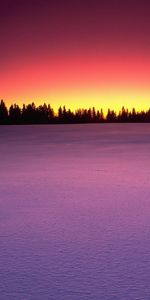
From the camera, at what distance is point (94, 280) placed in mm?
3148

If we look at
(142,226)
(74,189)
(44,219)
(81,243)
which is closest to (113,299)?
(81,243)

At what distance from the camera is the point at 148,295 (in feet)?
9.37

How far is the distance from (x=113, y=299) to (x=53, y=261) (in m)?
0.90

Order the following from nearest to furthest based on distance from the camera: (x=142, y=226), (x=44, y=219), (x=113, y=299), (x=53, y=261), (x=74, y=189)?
1. (x=113, y=299)
2. (x=53, y=261)
3. (x=142, y=226)
4. (x=44, y=219)
5. (x=74, y=189)

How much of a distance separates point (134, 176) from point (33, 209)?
3979 millimetres

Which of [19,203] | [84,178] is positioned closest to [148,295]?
[19,203]

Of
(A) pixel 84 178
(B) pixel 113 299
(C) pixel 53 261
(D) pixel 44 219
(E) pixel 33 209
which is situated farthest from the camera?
(A) pixel 84 178

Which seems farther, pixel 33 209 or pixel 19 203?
pixel 19 203

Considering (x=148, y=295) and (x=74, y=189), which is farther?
(x=74, y=189)

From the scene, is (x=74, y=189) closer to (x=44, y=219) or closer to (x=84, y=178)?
(x=84, y=178)

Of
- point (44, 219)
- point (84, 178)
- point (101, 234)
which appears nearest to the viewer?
point (101, 234)

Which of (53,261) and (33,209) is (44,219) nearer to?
(33,209)

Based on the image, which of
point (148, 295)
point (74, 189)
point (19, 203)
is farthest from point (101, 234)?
point (74, 189)

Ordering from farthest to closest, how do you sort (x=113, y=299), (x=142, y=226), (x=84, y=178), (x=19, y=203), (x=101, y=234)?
1. (x=84, y=178)
2. (x=19, y=203)
3. (x=142, y=226)
4. (x=101, y=234)
5. (x=113, y=299)
